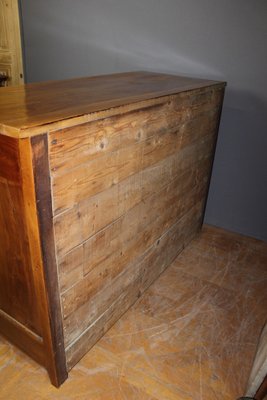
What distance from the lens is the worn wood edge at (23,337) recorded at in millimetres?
1283

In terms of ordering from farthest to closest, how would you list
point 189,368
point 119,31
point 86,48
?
1. point 86,48
2. point 119,31
3. point 189,368

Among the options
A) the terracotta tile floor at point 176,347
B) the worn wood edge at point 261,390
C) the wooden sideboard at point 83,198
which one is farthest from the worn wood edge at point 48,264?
the worn wood edge at point 261,390

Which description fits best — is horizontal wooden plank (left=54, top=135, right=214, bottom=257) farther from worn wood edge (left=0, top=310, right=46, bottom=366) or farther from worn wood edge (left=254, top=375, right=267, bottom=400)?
worn wood edge (left=254, top=375, right=267, bottom=400)

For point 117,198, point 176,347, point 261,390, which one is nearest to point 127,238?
point 117,198

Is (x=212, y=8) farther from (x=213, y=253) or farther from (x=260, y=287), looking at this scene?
(x=260, y=287)

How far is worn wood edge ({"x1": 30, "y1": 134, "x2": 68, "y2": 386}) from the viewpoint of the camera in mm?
883

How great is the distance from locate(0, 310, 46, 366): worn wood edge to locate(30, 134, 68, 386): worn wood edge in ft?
0.24

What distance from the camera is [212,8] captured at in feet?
6.50

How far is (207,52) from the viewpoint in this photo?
2.08 meters

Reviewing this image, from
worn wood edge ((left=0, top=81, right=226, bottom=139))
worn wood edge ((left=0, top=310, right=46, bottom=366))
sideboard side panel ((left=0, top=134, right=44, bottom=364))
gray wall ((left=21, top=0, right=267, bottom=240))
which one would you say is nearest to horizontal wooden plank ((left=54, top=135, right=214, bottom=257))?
sideboard side panel ((left=0, top=134, right=44, bottom=364))

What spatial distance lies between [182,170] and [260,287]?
A: 2.70 ft

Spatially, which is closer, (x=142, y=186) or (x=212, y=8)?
(x=142, y=186)

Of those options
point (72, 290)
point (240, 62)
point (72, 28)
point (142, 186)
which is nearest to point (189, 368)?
point (72, 290)

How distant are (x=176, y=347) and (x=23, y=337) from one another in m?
0.67
